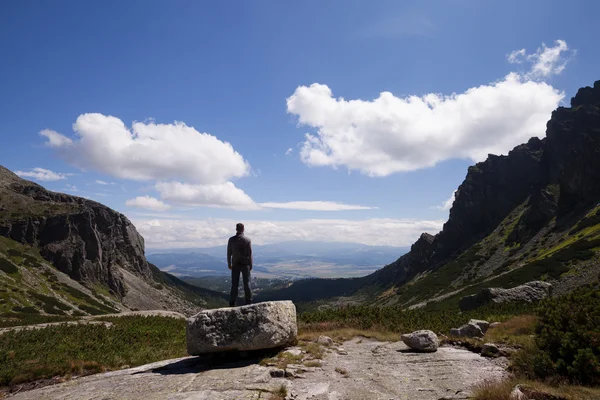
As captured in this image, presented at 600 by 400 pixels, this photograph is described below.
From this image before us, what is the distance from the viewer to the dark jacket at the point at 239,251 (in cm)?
1767

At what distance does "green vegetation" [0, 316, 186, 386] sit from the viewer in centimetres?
1546

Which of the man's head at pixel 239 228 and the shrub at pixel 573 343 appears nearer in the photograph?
the shrub at pixel 573 343

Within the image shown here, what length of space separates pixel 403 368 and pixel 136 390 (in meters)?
9.30

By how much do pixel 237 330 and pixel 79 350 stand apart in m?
11.3

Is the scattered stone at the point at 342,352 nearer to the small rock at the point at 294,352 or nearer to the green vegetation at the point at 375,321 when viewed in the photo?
the small rock at the point at 294,352

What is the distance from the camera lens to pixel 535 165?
176m

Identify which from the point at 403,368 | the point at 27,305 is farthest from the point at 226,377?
the point at 27,305

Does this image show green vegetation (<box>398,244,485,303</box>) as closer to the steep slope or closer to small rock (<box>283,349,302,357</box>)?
the steep slope

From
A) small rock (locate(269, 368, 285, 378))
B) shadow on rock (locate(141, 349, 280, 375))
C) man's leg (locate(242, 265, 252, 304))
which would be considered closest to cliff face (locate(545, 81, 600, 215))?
man's leg (locate(242, 265, 252, 304))

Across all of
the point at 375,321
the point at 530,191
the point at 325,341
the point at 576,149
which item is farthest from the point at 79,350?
the point at 530,191

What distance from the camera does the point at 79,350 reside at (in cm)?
1864

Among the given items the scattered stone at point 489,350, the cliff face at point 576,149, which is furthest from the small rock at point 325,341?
the cliff face at point 576,149

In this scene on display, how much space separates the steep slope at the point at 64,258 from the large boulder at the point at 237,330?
79633 millimetres

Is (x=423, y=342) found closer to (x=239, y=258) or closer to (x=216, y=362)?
(x=216, y=362)
